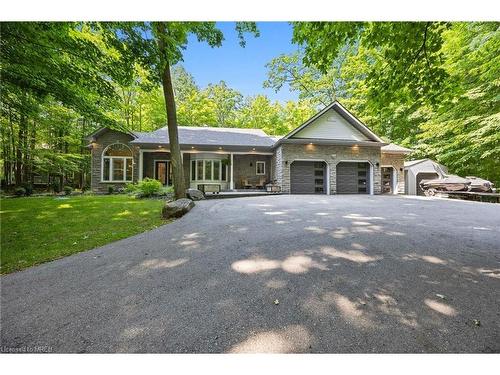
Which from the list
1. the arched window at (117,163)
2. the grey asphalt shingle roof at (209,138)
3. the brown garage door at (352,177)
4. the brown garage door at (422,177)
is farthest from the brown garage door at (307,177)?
the arched window at (117,163)

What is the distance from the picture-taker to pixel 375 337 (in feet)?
5.44

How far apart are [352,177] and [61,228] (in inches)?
594

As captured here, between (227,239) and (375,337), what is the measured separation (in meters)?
2.83

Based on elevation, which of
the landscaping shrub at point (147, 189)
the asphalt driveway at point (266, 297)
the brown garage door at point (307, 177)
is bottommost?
the asphalt driveway at point (266, 297)

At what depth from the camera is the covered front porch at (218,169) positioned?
15359 mm

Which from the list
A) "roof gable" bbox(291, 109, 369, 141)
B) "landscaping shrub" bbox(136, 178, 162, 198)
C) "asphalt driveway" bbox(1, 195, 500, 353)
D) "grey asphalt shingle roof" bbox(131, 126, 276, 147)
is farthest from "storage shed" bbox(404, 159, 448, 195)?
"landscaping shrub" bbox(136, 178, 162, 198)

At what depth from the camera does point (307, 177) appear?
14680 millimetres

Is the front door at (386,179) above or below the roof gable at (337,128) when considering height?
below

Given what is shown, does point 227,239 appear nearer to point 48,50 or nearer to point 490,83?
point 48,50

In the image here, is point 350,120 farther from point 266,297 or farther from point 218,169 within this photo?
point 266,297

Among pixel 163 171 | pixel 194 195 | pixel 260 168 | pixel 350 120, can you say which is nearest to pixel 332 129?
pixel 350 120

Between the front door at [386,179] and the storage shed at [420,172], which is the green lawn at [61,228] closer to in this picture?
the front door at [386,179]
